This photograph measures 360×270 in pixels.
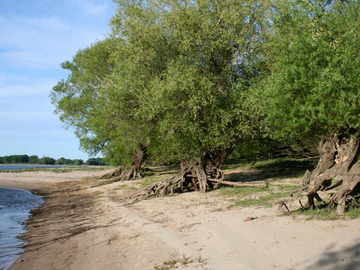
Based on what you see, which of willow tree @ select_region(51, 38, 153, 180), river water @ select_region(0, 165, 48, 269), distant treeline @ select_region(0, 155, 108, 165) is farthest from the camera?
distant treeline @ select_region(0, 155, 108, 165)

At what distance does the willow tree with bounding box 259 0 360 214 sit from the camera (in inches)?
310

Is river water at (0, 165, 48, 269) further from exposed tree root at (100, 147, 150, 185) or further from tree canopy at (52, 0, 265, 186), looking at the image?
exposed tree root at (100, 147, 150, 185)

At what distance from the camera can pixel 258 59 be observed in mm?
14438

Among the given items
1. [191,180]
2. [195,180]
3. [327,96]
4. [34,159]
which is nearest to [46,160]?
[34,159]

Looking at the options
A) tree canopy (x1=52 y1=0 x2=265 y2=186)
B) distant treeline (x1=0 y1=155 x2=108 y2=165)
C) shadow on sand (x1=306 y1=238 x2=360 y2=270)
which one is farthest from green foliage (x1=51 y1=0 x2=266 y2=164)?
distant treeline (x1=0 y1=155 x2=108 y2=165)

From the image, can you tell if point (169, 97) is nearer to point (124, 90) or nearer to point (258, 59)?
point (124, 90)

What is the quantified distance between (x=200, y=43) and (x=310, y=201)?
9359mm

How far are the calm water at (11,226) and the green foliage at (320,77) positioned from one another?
360 inches

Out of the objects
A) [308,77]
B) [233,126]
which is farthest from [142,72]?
[308,77]

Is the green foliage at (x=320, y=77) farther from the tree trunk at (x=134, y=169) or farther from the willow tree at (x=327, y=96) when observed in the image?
the tree trunk at (x=134, y=169)

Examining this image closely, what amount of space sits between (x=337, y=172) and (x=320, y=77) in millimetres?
2799

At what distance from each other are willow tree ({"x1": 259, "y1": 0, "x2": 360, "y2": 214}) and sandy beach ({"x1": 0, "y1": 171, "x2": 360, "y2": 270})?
1.54m

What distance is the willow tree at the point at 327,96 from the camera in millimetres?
7871

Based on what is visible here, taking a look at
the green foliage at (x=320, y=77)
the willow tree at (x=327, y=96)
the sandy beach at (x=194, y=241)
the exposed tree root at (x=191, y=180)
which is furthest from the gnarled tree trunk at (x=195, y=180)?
the green foliage at (x=320, y=77)
